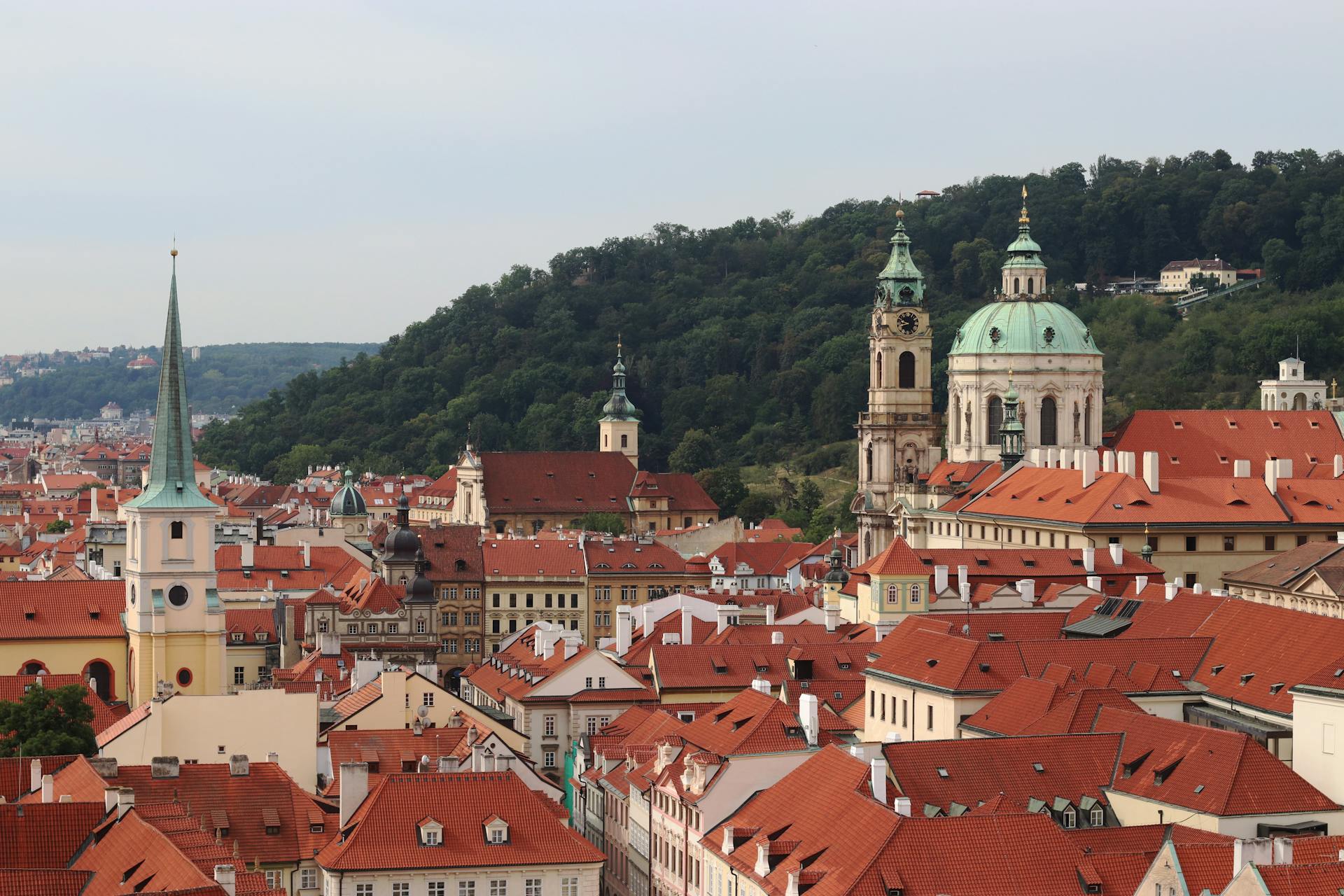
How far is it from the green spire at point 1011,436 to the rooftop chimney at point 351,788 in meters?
71.4

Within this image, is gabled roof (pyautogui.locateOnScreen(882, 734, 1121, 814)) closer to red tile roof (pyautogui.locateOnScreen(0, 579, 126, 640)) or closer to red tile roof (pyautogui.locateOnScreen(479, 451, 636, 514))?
red tile roof (pyautogui.locateOnScreen(0, 579, 126, 640))

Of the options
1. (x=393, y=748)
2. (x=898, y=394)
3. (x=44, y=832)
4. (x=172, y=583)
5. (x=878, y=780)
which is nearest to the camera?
(x=44, y=832)

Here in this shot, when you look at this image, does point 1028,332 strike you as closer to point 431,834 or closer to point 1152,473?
point 1152,473

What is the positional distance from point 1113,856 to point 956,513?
232ft

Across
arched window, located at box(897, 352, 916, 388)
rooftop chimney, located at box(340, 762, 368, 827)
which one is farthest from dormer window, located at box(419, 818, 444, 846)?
arched window, located at box(897, 352, 916, 388)

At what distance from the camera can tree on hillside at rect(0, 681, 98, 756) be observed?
6134 cm

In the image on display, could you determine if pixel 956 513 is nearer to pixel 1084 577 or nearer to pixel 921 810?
pixel 1084 577

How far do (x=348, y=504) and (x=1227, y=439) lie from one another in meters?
54.7

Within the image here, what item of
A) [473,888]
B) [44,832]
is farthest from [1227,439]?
[44,832]

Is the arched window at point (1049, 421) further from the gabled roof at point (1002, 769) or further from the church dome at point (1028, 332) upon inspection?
the gabled roof at point (1002, 769)

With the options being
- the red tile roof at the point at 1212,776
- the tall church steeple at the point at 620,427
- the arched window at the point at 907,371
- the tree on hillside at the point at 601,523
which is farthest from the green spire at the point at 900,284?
the red tile roof at the point at 1212,776

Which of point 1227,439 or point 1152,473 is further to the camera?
point 1227,439

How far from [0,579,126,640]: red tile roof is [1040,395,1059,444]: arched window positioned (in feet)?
Result: 181

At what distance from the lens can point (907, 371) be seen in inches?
5413
